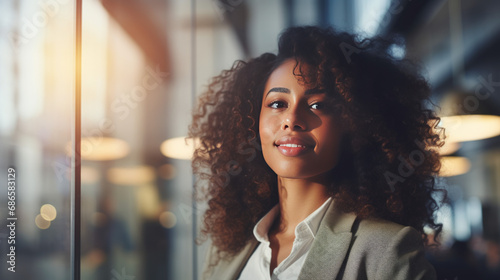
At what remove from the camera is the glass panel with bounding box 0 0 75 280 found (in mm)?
2035

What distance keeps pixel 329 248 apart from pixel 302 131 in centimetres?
42

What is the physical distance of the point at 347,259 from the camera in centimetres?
138

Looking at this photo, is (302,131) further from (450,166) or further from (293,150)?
(450,166)

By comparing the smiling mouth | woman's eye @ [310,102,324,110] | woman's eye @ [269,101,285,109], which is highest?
woman's eye @ [269,101,285,109]

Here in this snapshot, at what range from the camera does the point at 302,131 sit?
4.99 feet

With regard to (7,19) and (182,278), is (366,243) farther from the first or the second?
(7,19)

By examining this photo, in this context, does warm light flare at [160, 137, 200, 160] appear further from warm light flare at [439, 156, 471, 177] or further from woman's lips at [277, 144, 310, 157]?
warm light flare at [439, 156, 471, 177]

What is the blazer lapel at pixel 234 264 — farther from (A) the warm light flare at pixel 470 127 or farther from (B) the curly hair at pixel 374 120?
(A) the warm light flare at pixel 470 127

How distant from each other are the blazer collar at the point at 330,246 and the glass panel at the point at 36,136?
1248 millimetres

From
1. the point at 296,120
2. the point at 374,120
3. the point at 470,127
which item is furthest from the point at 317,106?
the point at 470,127

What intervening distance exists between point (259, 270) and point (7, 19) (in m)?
1.74

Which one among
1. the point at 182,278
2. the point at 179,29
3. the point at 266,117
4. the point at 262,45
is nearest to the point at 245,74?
the point at 262,45

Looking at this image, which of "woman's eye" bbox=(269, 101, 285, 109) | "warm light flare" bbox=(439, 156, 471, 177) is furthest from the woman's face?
"warm light flare" bbox=(439, 156, 471, 177)

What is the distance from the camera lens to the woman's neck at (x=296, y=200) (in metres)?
1.55
